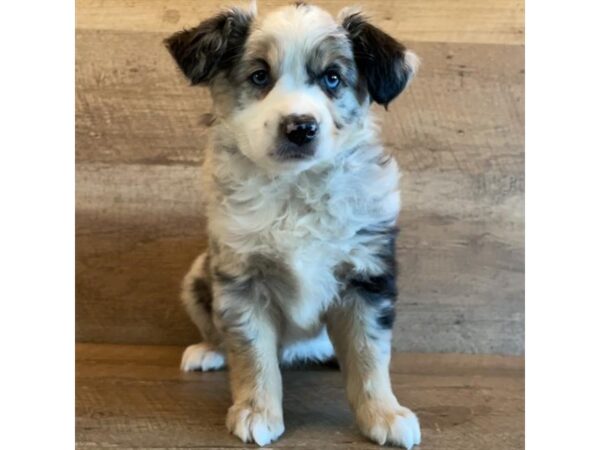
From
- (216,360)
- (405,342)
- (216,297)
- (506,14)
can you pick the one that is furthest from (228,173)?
(506,14)

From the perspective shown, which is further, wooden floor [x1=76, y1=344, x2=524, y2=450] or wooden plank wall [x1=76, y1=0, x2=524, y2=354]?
wooden plank wall [x1=76, y1=0, x2=524, y2=354]

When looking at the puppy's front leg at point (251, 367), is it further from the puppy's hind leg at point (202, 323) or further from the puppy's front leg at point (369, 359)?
the puppy's hind leg at point (202, 323)

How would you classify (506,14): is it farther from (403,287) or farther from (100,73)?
(100,73)

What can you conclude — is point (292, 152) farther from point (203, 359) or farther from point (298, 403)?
point (203, 359)

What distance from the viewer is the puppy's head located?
1.76 metres

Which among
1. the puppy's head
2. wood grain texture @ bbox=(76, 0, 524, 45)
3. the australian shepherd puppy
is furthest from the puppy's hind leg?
wood grain texture @ bbox=(76, 0, 524, 45)

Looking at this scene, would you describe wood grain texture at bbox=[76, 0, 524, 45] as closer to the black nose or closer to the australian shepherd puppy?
the australian shepherd puppy

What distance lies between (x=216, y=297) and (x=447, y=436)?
72 centimetres

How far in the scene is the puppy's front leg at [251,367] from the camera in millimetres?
1815

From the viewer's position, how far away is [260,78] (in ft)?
6.08

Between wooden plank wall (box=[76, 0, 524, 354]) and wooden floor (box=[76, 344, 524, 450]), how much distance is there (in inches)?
11.9

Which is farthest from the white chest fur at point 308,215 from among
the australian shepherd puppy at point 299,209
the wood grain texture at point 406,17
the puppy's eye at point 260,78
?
the wood grain texture at point 406,17

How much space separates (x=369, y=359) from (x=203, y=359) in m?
0.73

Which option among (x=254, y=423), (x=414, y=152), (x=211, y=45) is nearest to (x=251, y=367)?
(x=254, y=423)
